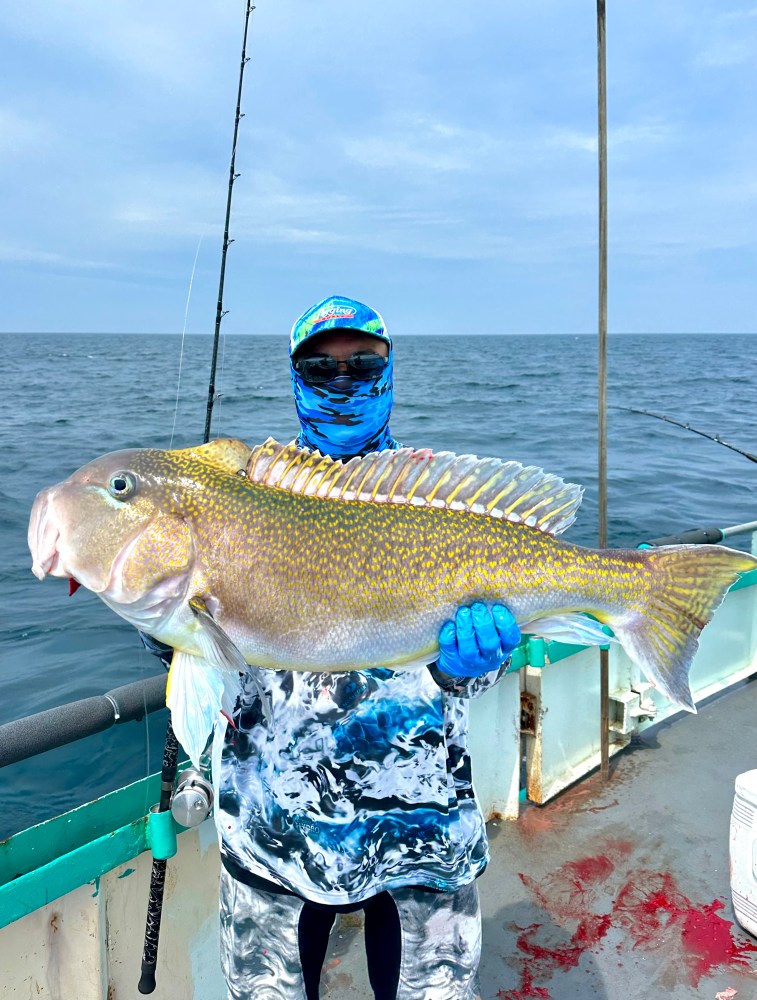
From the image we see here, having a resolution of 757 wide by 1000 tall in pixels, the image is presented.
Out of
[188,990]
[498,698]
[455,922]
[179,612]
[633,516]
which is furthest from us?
[633,516]

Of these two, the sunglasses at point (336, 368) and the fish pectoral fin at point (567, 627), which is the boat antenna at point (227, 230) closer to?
the sunglasses at point (336, 368)

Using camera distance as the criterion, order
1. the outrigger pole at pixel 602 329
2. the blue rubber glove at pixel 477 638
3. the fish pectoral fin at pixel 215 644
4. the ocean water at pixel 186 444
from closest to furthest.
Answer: the fish pectoral fin at pixel 215 644 < the blue rubber glove at pixel 477 638 < the outrigger pole at pixel 602 329 < the ocean water at pixel 186 444

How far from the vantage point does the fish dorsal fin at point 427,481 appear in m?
2.04

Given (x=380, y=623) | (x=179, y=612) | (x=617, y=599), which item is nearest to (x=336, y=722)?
(x=380, y=623)

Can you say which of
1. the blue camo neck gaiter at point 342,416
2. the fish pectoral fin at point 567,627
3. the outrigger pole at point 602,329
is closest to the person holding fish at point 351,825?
the fish pectoral fin at point 567,627

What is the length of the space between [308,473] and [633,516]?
12168 mm

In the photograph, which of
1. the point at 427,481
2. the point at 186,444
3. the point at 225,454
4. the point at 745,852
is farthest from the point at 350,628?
the point at 186,444

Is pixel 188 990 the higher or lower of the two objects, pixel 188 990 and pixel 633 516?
the lower

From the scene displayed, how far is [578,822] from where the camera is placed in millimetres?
4137

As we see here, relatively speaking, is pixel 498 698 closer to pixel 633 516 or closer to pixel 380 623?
pixel 380 623

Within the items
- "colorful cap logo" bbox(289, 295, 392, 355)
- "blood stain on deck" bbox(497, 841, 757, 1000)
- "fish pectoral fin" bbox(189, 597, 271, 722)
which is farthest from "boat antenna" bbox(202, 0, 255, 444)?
"blood stain on deck" bbox(497, 841, 757, 1000)

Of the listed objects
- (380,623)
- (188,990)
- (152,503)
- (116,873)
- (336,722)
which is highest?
(152,503)

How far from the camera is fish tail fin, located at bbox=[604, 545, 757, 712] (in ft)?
6.98

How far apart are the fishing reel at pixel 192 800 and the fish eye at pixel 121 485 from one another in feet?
3.57
